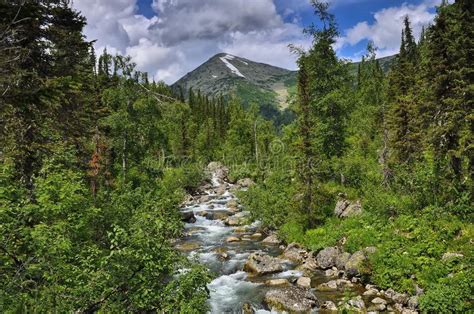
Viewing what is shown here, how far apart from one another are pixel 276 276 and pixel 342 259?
12.1 feet

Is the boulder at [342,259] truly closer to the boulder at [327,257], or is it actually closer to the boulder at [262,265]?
the boulder at [327,257]

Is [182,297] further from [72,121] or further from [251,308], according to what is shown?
[72,121]

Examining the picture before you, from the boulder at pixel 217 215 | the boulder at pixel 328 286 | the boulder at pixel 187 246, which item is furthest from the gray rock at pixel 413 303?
the boulder at pixel 217 215

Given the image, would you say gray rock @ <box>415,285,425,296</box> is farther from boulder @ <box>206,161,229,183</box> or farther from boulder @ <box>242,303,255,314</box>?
boulder @ <box>206,161,229,183</box>

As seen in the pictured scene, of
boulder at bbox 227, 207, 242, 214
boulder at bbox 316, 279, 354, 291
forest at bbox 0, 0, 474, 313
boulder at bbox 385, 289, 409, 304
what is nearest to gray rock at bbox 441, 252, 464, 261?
forest at bbox 0, 0, 474, 313

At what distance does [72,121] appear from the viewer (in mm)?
15266

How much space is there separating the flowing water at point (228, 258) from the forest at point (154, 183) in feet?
7.50

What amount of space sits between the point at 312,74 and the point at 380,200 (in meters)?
11.9

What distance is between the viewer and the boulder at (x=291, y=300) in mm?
14859

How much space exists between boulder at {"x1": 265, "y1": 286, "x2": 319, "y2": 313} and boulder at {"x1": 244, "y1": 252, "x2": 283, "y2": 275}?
3.90 metres

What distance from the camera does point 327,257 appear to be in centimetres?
2048

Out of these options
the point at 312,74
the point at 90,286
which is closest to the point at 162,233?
the point at 90,286

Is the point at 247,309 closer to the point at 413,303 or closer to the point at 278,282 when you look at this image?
the point at 278,282

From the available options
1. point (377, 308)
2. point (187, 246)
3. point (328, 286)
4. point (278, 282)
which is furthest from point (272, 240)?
point (377, 308)
